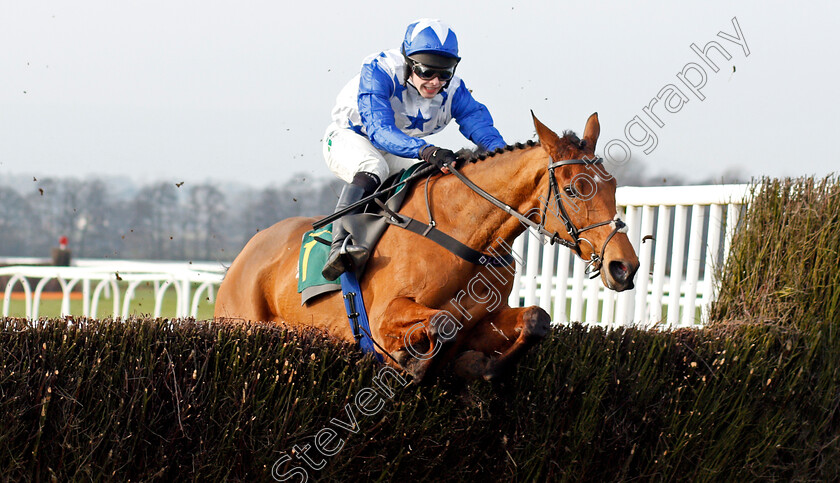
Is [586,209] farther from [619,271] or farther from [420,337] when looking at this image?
[420,337]

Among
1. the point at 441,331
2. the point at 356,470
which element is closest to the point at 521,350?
the point at 441,331

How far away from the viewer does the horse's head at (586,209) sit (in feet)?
8.52

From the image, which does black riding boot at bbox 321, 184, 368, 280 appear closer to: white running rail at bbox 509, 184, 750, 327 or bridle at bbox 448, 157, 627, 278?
bridle at bbox 448, 157, 627, 278

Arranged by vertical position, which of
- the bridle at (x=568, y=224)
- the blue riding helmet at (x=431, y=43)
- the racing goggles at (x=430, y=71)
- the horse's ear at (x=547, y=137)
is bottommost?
the bridle at (x=568, y=224)

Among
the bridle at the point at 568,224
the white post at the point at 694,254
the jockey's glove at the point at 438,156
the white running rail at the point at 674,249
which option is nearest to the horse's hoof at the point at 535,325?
the bridle at the point at 568,224

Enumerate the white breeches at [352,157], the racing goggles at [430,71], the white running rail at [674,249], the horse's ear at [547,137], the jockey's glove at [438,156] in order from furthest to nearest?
the white running rail at [674,249], the white breeches at [352,157], the racing goggles at [430,71], the jockey's glove at [438,156], the horse's ear at [547,137]

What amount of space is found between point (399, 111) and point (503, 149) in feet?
2.40

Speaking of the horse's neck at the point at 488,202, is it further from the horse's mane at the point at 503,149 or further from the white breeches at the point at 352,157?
the white breeches at the point at 352,157

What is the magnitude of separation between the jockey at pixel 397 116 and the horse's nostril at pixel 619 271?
89 centimetres

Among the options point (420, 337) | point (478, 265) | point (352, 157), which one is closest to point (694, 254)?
point (478, 265)

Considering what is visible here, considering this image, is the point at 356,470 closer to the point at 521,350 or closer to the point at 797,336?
the point at 521,350

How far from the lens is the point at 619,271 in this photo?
2.59 metres

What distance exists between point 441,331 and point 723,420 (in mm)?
1598

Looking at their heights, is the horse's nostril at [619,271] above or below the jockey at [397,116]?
below
